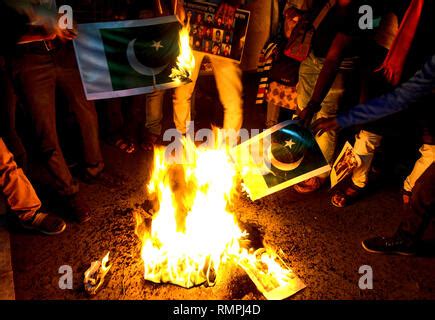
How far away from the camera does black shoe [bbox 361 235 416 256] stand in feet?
12.3

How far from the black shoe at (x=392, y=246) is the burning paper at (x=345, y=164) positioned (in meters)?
0.93

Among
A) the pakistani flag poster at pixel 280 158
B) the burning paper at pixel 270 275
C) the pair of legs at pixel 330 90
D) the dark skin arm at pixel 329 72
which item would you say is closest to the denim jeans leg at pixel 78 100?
the pakistani flag poster at pixel 280 158

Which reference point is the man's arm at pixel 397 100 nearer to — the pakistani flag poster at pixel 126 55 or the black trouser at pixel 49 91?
the pakistani flag poster at pixel 126 55

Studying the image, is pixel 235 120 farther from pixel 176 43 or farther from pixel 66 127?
pixel 66 127

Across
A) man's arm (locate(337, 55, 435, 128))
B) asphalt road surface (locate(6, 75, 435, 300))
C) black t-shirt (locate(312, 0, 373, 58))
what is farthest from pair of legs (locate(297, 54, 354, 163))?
asphalt road surface (locate(6, 75, 435, 300))

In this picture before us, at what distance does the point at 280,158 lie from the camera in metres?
4.02

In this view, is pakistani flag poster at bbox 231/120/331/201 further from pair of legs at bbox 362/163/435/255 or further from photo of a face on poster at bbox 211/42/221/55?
photo of a face on poster at bbox 211/42/221/55

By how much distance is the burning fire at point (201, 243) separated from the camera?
3.33m

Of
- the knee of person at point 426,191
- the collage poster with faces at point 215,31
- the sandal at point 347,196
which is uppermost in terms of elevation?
the collage poster with faces at point 215,31

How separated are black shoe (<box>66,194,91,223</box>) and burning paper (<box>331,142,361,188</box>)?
3.24 meters

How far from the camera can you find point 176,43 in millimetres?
4141

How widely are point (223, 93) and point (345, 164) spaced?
1.95 m
